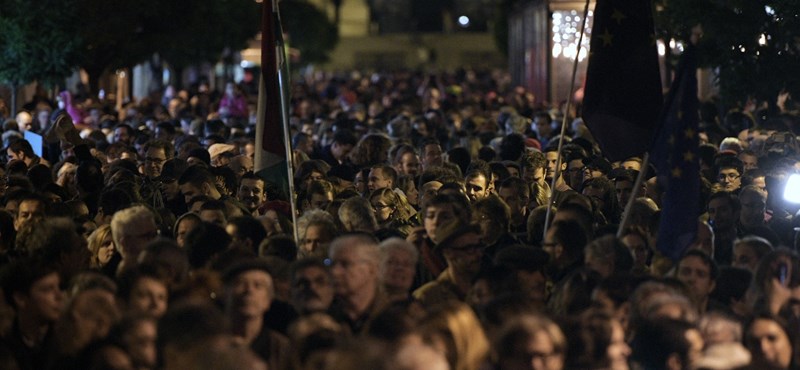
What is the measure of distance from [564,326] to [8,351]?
2.45m

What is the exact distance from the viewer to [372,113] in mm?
30672

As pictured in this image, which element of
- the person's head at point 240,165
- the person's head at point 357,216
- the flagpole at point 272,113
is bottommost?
the person's head at point 240,165

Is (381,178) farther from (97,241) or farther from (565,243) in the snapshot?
(565,243)

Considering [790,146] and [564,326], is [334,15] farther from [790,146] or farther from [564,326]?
[564,326]

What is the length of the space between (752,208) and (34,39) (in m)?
18.5

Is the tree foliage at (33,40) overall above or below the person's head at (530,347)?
below

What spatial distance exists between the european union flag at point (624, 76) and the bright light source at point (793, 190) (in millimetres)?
2775

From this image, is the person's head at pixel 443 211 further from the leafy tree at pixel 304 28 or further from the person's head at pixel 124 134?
the leafy tree at pixel 304 28

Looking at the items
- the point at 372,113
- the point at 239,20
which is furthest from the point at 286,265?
the point at 239,20

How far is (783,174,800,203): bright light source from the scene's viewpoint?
543 inches

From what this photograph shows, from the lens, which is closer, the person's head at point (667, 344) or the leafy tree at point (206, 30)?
the person's head at point (667, 344)

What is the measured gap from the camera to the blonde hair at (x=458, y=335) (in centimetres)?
762

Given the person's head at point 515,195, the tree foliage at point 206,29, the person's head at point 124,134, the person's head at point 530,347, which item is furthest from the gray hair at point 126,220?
the tree foliage at point 206,29

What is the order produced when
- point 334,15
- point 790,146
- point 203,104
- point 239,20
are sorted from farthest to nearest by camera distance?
1. point 334,15
2. point 239,20
3. point 203,104
4. point 790,146
